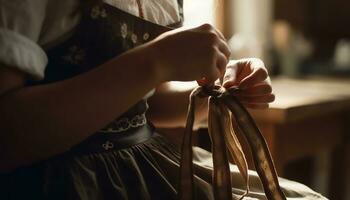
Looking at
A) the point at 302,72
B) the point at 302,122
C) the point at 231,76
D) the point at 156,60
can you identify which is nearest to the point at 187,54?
the point at 156,60

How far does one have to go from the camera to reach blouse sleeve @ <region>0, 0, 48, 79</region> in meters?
0.50

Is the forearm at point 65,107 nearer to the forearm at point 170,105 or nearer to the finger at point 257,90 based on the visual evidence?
the finger at point 257,90

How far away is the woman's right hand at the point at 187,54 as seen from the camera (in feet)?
1.76

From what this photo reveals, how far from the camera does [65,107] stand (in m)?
0.52

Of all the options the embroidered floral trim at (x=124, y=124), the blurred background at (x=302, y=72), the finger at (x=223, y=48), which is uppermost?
the finger at (x=223, y=48)

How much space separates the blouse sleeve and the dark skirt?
0.12 metres

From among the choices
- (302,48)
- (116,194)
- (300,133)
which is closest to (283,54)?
(302,48)

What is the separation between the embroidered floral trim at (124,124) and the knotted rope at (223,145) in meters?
0.10

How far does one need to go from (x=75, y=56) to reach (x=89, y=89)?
8 centimetres

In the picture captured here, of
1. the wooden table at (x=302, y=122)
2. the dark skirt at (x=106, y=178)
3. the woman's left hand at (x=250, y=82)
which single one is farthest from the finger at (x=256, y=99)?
the wooden table at (x=302, y=122)

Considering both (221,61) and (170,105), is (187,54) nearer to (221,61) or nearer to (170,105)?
(221,61)

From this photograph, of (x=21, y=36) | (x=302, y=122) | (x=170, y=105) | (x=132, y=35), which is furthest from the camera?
(x=302, y=122)

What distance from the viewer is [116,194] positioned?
573 mm

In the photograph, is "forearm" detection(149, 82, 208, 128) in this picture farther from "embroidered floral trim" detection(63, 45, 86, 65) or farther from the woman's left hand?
"embroidered floral trim" detection(63, 45, 86, 65)
